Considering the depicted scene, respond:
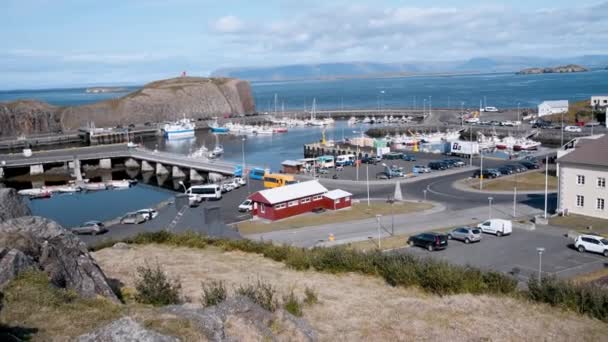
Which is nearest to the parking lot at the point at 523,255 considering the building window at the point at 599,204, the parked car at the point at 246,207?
the building window at the point at 599,204

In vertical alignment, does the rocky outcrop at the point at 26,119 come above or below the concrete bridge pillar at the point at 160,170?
above

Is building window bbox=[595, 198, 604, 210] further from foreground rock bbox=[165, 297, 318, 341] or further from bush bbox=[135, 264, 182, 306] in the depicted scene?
bush bbox=[135, 264, 182, 306]

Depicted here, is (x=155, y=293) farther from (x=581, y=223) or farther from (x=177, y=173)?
(x=177, y=173)

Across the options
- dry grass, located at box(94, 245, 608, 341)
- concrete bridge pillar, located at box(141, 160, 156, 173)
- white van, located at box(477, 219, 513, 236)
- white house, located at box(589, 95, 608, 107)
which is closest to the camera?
dry grass, located at box(94, 245, 608, 341)

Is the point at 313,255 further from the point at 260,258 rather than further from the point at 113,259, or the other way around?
the point at 113,259

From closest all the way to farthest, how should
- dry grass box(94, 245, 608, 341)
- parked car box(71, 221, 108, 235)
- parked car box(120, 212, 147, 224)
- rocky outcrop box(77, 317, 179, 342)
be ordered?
rocky outcrop box(77, 317, 179, 342), dry grass box(94, 245, 608, 341), parked car box(71, 221, 108, 235), parked car box(120, 212, 147, 224)

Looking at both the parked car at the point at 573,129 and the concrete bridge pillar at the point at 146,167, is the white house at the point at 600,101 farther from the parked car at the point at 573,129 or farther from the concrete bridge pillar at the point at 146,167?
the concrete bridge pillar at the point at 146,167

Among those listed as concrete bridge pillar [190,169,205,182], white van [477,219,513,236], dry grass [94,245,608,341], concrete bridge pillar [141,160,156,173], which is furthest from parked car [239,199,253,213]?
concrete bridge pillar [141,160,156,173]

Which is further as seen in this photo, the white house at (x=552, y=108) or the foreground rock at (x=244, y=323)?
the white house at (x=552, y=108)
